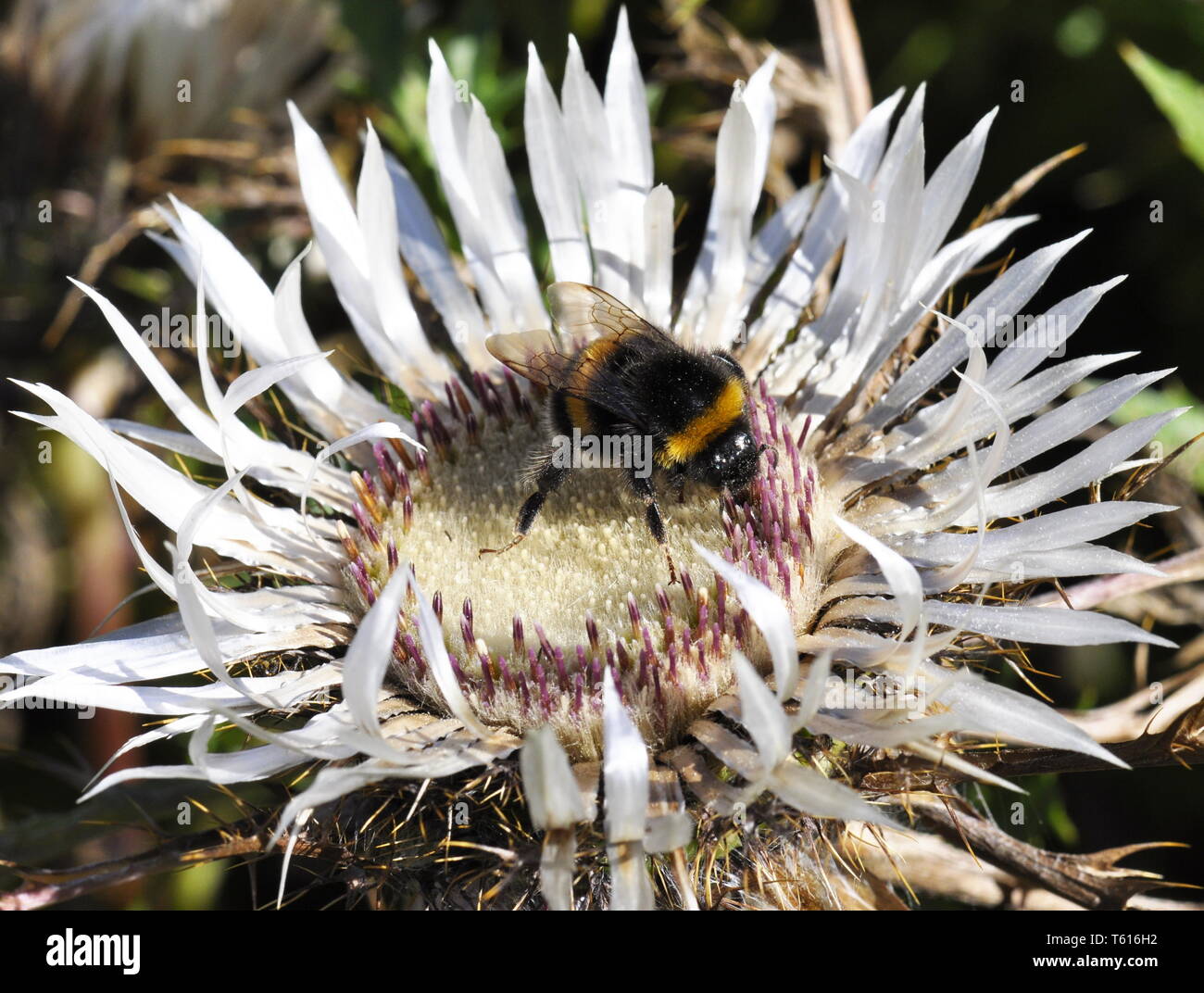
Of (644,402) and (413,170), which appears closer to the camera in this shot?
(644,402)

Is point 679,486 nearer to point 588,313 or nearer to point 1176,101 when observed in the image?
point 588,313

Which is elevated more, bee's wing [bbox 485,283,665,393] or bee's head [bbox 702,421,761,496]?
bee's wing [bbox 485,283,665,393]

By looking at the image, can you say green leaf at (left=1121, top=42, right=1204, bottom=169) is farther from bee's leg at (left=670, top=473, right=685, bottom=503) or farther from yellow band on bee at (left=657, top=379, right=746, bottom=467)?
bee's leg at (left=670, top=473, right=685, bottom=503)

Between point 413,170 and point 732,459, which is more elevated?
point 413,170

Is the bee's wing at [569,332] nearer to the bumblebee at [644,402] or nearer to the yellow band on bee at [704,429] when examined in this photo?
the bumblebee at [644,402]

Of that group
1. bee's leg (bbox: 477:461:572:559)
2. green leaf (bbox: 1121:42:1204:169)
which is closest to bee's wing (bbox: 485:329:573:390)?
bee's leg (bbox: 477:461:572:559)

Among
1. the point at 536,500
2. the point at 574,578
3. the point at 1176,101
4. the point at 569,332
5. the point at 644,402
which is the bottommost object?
the point at 574,578

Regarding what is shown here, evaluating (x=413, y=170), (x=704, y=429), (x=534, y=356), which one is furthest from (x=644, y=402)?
(x=413, y=170)
